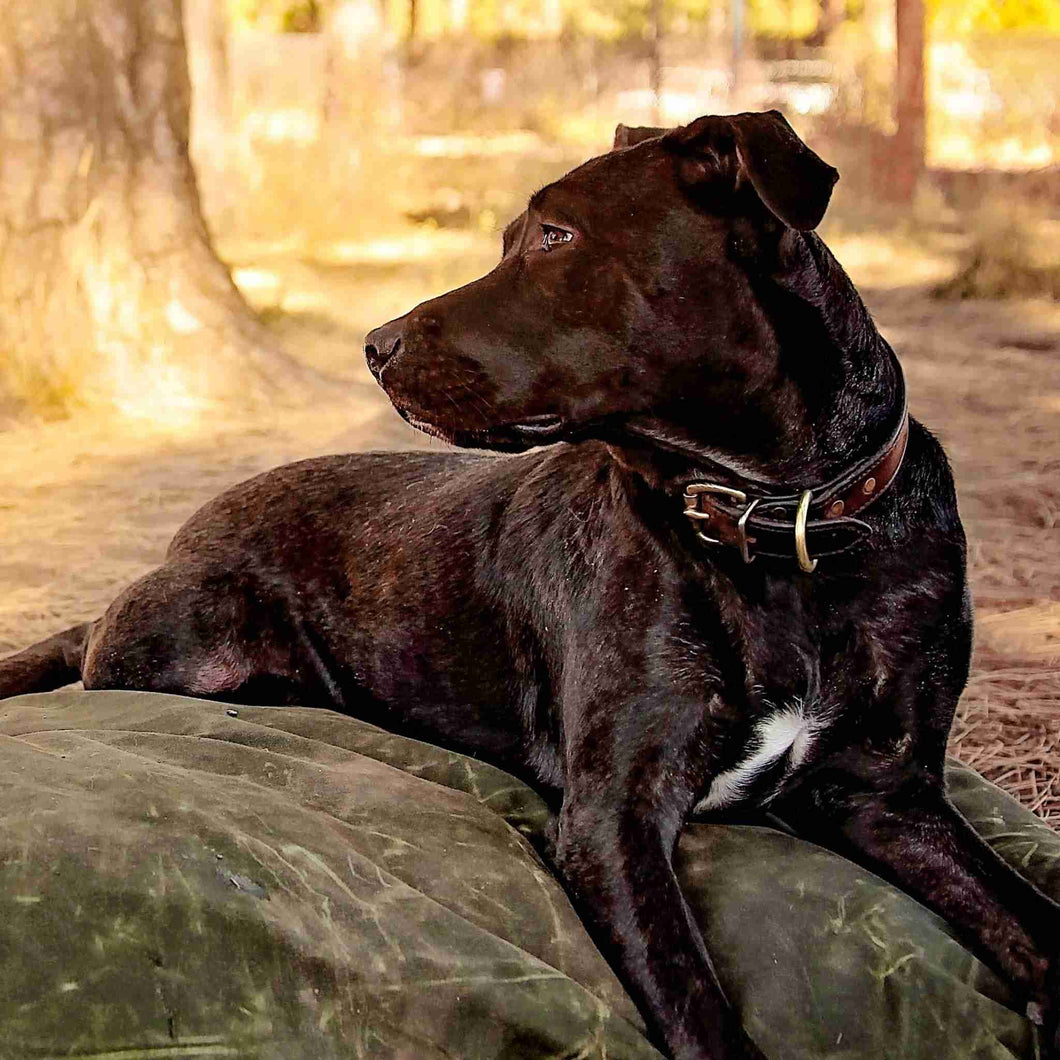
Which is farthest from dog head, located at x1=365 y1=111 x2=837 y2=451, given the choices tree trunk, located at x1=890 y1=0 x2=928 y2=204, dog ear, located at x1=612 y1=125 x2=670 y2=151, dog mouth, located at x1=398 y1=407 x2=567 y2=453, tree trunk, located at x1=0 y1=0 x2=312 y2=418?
→ tree trunk, located at x1=890 y1=0 x2=928 y2=204

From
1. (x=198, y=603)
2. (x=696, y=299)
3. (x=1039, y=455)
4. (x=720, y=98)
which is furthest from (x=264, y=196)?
(x=696, y=299)

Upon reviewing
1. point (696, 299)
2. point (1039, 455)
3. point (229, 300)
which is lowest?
point (1039, 455)

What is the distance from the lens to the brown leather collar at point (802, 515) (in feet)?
7.77

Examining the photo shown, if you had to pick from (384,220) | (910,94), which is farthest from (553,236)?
(384,220)

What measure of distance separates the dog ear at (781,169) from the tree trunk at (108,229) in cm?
487

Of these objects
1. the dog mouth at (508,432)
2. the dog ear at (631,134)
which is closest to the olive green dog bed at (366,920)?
the dog mouth at (508,432)

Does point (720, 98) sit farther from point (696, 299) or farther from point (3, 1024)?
point (3, 1024)

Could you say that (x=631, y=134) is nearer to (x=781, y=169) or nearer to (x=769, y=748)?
(x=781, y=169)

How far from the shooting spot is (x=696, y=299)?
2.36 m

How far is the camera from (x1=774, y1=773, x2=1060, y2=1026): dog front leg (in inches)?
90.0

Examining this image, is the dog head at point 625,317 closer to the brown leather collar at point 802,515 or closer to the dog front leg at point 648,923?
the brown leather collar at point 802,515

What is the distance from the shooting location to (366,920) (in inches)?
77.2

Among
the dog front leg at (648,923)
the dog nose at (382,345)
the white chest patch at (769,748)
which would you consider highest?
the dog nose at (382,345)

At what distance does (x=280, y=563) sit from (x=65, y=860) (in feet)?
4.45
